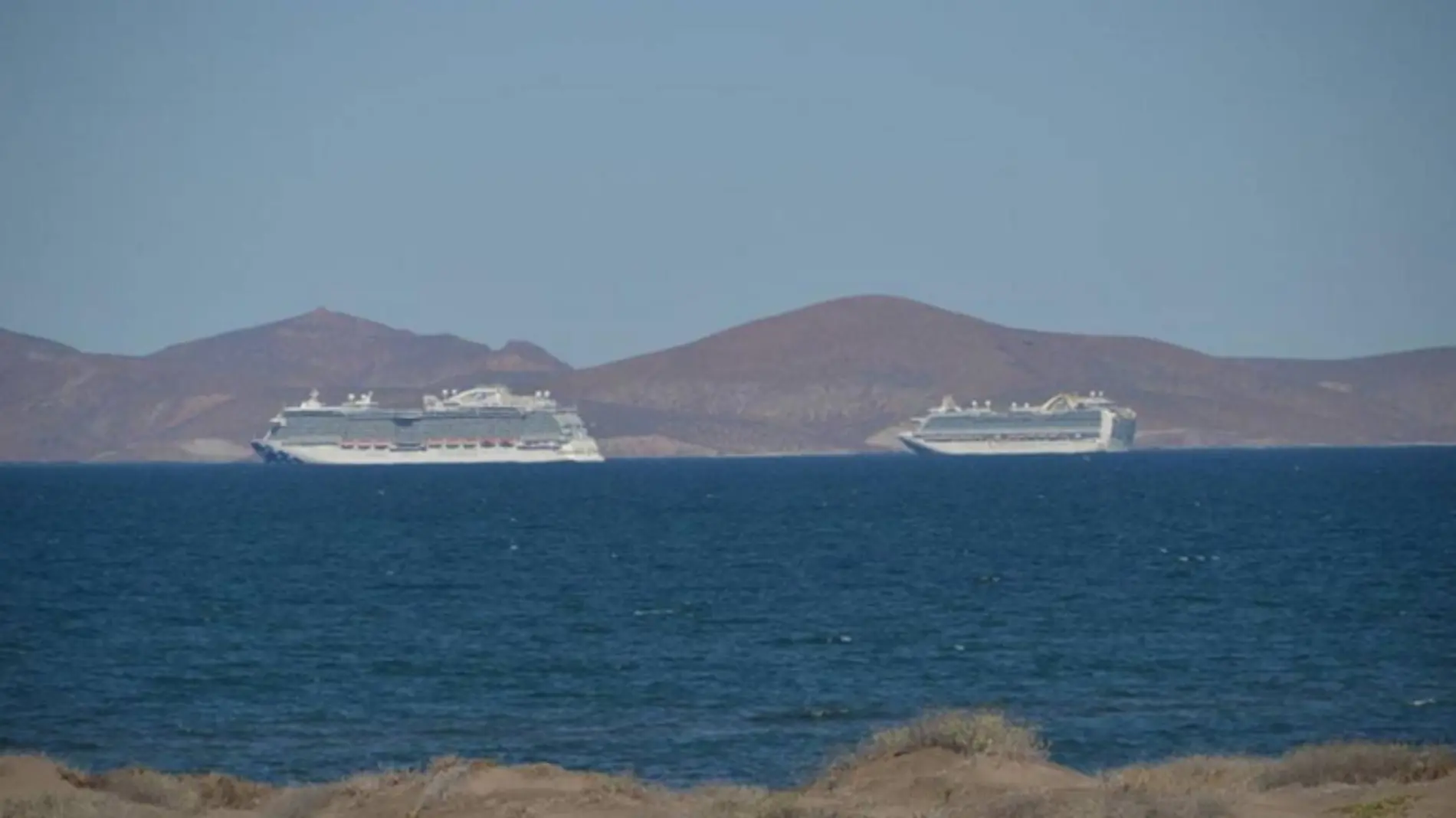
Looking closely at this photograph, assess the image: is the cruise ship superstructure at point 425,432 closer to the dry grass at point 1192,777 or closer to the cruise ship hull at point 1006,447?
the cruise ship hull at point 1006,447

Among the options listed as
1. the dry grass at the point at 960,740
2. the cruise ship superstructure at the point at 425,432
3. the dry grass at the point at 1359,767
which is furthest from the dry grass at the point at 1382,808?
the cruise ship superstructure at the point at 425,432

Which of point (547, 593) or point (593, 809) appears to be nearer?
point (593, 809)

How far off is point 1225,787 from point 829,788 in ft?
7.41

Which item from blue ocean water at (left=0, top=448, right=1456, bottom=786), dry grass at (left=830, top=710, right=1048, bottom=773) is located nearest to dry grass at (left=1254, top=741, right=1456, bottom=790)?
dry grass at (left=830, top=710, right=1048, bottom=773)

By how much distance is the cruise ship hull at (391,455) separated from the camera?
447 ft

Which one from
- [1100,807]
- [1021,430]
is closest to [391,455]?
[1021,430]

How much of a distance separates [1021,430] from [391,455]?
50192 mm

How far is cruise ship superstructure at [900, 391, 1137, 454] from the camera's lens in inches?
6166

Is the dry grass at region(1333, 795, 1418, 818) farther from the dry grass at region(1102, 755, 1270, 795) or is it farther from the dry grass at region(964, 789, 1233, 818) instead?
the dry grass at region(1102, 755, 1270, 795)

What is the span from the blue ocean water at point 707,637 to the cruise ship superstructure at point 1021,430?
101622mm

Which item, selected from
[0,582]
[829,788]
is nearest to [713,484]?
[0,582]

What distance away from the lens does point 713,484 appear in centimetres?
9581

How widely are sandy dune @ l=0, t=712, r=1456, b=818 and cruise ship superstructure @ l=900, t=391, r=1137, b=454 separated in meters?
145

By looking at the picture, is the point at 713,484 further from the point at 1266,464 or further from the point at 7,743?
the point at 7,743
